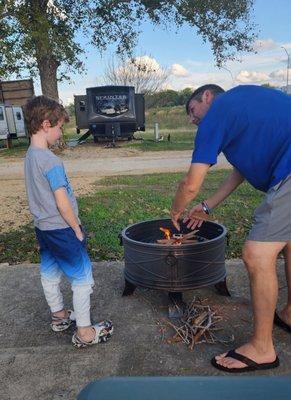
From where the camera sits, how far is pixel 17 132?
880 inches

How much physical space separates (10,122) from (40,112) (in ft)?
65.5

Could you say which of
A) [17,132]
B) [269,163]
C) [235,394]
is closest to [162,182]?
[269,163]

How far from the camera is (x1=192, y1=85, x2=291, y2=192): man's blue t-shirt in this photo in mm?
2500

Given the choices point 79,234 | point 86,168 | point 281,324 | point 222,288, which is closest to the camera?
point 79,234

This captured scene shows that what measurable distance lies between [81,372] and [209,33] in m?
18.2

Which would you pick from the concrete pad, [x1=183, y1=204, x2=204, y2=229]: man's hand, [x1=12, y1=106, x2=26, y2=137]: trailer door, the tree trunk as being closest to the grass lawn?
the concrete pad

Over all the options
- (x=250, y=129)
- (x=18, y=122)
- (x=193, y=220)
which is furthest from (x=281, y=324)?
(x=18, y=122)

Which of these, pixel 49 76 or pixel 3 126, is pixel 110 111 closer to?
pixel 49 76

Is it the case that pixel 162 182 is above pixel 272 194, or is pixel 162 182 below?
below

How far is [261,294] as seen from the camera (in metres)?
2.63

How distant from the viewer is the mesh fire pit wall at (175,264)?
129 inches

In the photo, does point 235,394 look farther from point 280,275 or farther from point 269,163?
point 280,275

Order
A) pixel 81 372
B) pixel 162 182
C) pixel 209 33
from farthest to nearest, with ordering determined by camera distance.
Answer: pixel 209 33 < pixel 162 182 < pixel 81 372

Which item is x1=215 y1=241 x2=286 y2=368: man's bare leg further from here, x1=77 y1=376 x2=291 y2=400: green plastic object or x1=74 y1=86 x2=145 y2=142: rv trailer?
x1=74 y1=86 x2=145 y2=142: rv trailer
